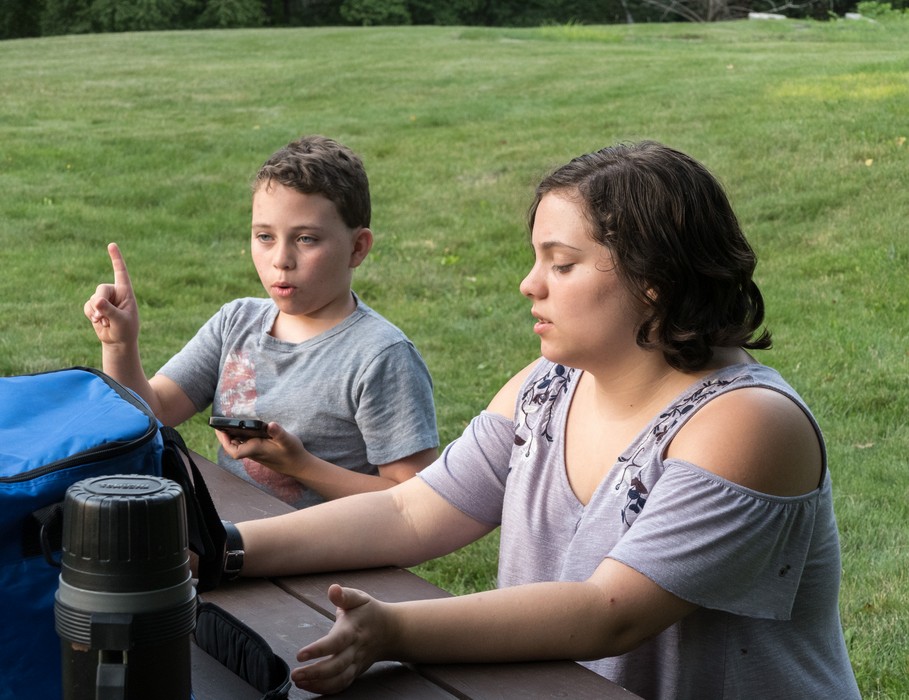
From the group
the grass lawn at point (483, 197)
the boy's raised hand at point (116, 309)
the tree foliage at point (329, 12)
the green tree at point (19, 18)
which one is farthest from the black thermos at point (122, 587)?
the green tree at point (19, 18)

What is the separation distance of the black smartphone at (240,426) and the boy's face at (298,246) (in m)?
0.51

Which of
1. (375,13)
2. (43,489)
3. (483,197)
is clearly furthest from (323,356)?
(375,13)

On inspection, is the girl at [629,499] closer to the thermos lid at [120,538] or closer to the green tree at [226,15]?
the thermos lid at [120,538]

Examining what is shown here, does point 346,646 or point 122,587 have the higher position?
point 122,587

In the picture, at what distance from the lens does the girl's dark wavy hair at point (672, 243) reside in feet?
5.78

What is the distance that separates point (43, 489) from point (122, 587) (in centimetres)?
24

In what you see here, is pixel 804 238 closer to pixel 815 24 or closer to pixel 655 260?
pixel 655 260

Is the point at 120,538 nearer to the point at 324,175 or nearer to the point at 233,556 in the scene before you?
the point at 233,556

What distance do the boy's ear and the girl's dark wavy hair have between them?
3.50 ft

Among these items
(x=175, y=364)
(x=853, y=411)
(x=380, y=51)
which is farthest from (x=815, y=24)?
(x=175, y=364)

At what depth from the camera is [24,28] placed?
36.5m

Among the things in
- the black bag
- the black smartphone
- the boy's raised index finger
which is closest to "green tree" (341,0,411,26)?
the boy's raised index finger

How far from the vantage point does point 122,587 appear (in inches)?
42.9

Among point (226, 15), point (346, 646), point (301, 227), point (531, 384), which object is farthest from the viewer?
point (226, 15)
